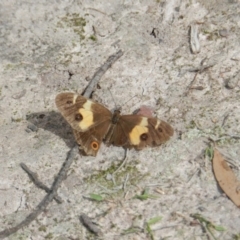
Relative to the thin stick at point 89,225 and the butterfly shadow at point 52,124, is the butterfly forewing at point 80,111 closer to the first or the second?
the butterfly shadow at point 52,124

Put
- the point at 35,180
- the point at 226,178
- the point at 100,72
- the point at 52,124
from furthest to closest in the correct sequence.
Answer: the point at 100,72 → the point at 52,124 → the point at 35,180 → the point at 226,178

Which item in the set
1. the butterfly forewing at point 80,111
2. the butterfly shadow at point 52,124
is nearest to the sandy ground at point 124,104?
the butterfly shadow at point 52,124

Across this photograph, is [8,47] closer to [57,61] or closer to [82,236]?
[57,61]

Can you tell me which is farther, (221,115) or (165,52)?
(165,52)

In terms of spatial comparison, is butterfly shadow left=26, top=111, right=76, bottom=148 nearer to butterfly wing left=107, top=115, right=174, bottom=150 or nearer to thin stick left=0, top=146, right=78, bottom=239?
thin stick left=0, top=146, right=78, bottom=239

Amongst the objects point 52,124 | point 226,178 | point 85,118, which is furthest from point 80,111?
point 226,178

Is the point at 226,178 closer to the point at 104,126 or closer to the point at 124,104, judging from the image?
the point at 104,126

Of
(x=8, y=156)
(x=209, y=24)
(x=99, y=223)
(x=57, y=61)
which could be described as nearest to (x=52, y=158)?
(x=8, y=156)
